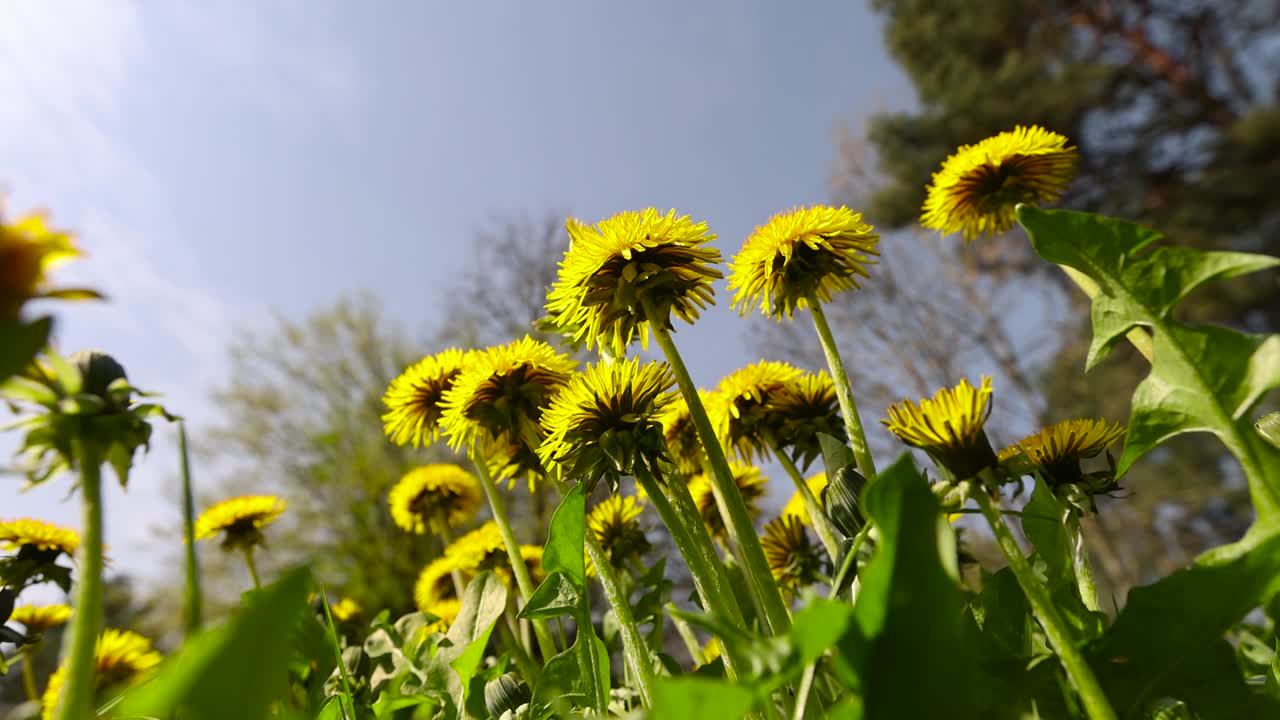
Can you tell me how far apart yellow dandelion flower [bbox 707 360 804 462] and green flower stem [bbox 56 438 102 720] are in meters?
0.54

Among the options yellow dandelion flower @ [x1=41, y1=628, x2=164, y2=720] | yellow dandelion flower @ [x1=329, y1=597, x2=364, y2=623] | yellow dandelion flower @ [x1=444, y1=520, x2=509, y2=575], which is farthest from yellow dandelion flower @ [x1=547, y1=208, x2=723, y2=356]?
yellow dandelion flower @ [x1=329, y1=597, x2=364, y2=623]

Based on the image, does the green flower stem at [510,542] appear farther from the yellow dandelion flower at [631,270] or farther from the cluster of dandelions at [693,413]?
the yellow dandelion flower at [631,270]

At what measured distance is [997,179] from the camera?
755 millimetres

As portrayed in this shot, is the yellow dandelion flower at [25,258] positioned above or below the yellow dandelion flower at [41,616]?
below

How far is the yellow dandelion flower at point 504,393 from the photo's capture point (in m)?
0.64

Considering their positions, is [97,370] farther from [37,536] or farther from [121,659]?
[121,659]

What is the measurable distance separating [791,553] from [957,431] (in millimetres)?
575

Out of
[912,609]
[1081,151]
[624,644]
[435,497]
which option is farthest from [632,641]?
[1081,151]

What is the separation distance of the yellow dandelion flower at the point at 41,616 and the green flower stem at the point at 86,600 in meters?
0.89

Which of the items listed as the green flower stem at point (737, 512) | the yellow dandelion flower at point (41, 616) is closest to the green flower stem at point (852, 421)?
the green flower stem at point (737, 512)

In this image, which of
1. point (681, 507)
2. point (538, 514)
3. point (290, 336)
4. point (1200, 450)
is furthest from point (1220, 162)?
point (290, 336)

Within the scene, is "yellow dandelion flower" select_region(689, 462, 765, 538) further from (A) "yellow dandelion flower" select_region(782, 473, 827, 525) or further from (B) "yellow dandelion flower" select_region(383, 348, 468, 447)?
(B) "yellow dandelion flower" select_region(383, 348, 468, 447)

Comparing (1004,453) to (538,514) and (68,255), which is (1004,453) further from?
(538,514)

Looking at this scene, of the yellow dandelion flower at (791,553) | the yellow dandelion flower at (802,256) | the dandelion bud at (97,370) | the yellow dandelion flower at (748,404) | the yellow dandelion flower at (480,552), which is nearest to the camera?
the dandelion bud at (97,370)
